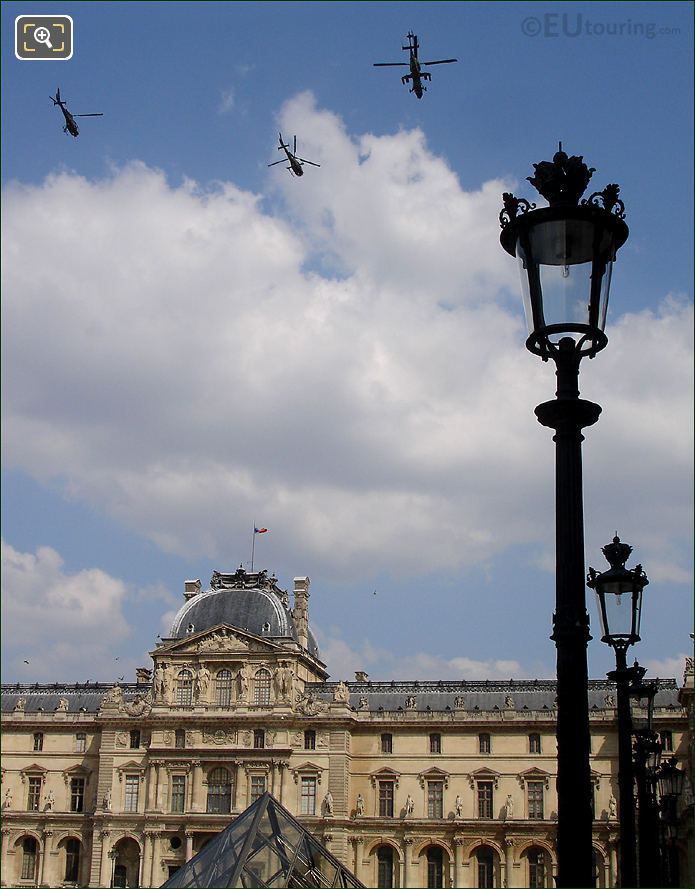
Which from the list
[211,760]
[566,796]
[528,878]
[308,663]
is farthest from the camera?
[308,663]

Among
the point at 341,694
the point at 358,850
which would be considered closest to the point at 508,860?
the point at 358,850

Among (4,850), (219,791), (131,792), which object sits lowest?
(4,850)

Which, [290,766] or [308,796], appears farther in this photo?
[290,766]

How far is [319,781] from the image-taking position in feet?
200

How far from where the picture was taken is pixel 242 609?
2591 inches

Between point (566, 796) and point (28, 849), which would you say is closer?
point (566, 796)

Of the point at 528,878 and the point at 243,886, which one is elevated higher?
the point at 243,886

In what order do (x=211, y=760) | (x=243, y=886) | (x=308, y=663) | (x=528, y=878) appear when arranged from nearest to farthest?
(x=243, y=886) → (x=528, y=878) → (x=211, y=760) → (x=308, y=663)

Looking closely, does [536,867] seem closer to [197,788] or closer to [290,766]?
[290,766]

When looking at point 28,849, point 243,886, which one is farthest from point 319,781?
point 243,886

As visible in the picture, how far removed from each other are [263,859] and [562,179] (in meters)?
17.3

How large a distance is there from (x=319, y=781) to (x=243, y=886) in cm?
4307

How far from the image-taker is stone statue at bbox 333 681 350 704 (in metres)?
62.5

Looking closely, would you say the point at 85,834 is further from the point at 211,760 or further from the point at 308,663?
the point at 308,663
